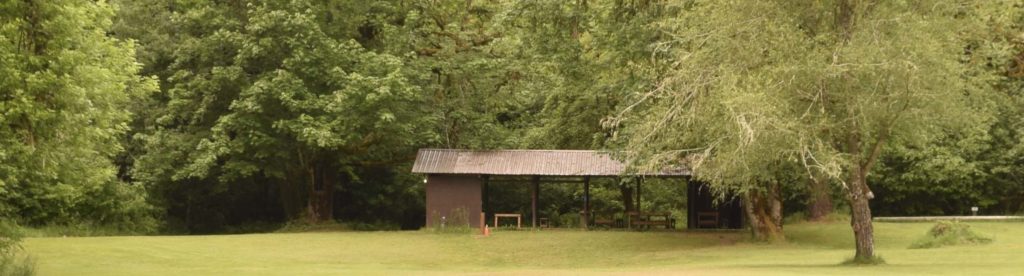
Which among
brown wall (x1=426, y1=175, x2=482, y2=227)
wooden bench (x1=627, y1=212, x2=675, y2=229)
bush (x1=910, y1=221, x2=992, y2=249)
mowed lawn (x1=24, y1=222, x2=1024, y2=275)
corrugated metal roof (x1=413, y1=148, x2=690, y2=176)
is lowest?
mowed lawn (x1=24, y1=222, x2=1024, y2=275)

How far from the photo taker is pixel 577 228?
137 feet

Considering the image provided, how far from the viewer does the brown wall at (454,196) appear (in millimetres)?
40281

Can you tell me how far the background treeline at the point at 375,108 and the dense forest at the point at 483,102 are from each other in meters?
0.10

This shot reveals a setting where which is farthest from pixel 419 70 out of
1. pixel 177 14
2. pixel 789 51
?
pixel 789 51

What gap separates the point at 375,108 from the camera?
131ft

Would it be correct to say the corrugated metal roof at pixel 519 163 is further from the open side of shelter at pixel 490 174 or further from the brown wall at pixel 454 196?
the brown wall at pixel 454 196

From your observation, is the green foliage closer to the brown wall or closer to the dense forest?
the dense forest

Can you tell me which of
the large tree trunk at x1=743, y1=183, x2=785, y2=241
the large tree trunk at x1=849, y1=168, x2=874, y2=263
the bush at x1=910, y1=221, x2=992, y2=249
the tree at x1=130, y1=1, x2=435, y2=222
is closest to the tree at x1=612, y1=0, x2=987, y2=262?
the large tree trunk at x1=849, y1=168, x2=874, y2=263

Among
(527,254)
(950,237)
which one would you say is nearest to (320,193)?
(527,254)

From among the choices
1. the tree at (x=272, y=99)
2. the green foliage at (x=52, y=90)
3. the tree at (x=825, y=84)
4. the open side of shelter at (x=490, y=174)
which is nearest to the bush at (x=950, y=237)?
the tree at (x=825, y=84)

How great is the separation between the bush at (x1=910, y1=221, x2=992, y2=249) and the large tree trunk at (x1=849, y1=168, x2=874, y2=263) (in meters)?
5.93

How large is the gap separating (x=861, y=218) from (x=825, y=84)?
355 cm

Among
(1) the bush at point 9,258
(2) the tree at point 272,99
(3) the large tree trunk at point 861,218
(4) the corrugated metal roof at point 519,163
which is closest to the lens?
(1) the bush at point 9,258

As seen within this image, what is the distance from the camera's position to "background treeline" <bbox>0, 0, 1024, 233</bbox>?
3734cm
